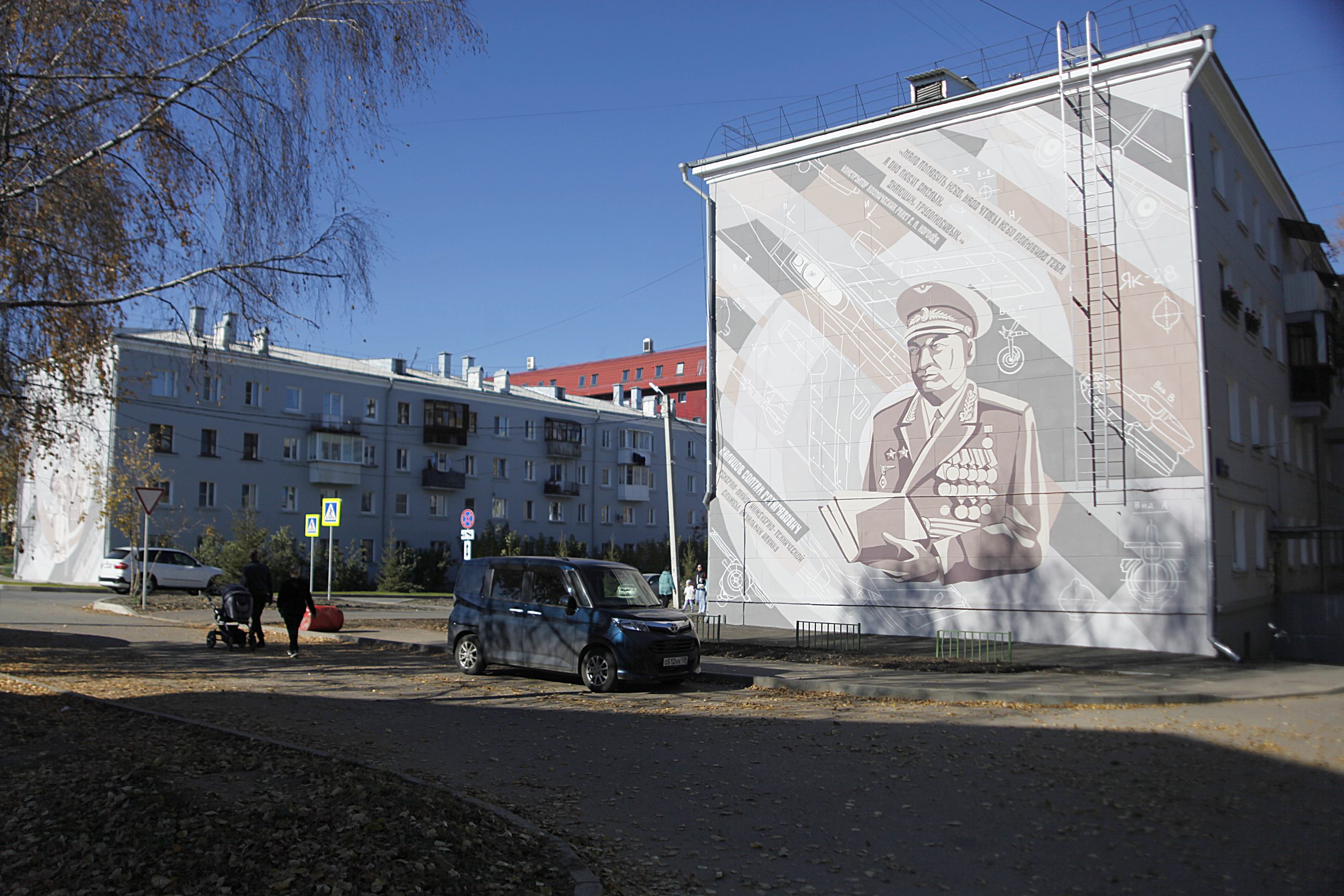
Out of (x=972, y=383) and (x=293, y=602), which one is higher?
(x=972, y=383)

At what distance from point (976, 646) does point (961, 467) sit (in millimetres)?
4731

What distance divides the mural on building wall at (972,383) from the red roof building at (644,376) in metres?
56.6

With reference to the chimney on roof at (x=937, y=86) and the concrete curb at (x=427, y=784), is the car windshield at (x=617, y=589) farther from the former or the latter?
the chimney on roof at (x=937, y=86)

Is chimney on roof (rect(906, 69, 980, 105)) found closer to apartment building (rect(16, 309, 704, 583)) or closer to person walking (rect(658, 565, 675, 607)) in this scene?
person walking (rect(658, 565, 675, 607))

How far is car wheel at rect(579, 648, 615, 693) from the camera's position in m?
13.6

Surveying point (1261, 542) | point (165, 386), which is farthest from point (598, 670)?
point (165, 386)

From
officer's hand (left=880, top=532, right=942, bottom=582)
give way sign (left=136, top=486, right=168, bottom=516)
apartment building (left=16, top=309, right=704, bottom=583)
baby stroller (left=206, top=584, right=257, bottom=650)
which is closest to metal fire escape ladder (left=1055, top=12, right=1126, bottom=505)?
officer's hand (left=880, top=532, right=942, bottom=582)

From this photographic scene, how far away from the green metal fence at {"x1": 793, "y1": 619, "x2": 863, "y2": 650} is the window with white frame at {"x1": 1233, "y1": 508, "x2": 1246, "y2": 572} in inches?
318

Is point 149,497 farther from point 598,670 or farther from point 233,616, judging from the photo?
point 598,670

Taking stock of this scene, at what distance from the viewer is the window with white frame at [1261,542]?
74.6 ft

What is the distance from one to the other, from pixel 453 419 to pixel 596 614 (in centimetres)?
4608

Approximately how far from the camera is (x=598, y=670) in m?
13.7

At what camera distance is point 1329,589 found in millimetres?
29688

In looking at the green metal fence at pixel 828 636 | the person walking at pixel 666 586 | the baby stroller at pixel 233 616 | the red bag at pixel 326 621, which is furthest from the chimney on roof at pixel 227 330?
the person walking at pixel 666 586
